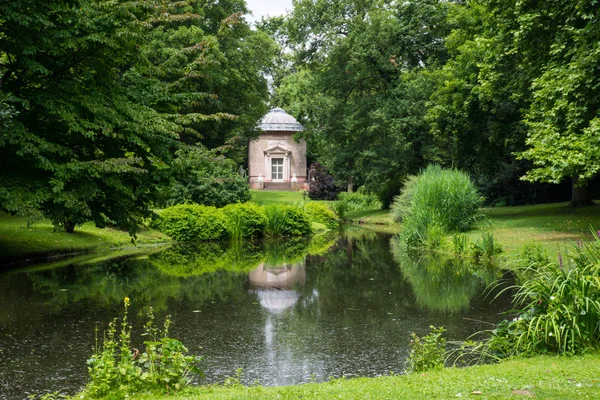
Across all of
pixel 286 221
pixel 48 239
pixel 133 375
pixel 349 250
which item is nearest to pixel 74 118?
pixel 48 239

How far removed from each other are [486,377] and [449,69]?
75.9ft

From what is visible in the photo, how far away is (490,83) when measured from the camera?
73.7 ft

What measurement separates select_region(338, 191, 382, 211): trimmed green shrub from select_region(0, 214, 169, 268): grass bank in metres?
23.1

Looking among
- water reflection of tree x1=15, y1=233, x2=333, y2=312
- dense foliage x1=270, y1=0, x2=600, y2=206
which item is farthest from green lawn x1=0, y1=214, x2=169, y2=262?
dense foliage x1=270, y1=0, x2=600, y2=206

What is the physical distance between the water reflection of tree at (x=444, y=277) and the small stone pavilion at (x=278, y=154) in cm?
3944

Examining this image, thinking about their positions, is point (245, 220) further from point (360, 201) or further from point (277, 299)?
point (360, 201)

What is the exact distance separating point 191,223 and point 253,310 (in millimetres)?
14471

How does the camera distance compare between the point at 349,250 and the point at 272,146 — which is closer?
the point at 349,250

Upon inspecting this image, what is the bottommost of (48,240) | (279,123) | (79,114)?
(48,240)

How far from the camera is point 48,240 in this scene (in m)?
19.9

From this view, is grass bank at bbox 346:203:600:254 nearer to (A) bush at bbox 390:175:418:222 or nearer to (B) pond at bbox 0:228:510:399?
(A) bush at bbox 390:175:418:222

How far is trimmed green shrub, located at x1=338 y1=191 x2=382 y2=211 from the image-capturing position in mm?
46000

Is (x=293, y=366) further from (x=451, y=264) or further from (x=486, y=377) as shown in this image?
(x=451, y=264)

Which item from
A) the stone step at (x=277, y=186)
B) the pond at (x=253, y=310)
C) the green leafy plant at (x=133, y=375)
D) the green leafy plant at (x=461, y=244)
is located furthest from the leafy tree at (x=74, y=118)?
the stone step at (x=277, y=186)
